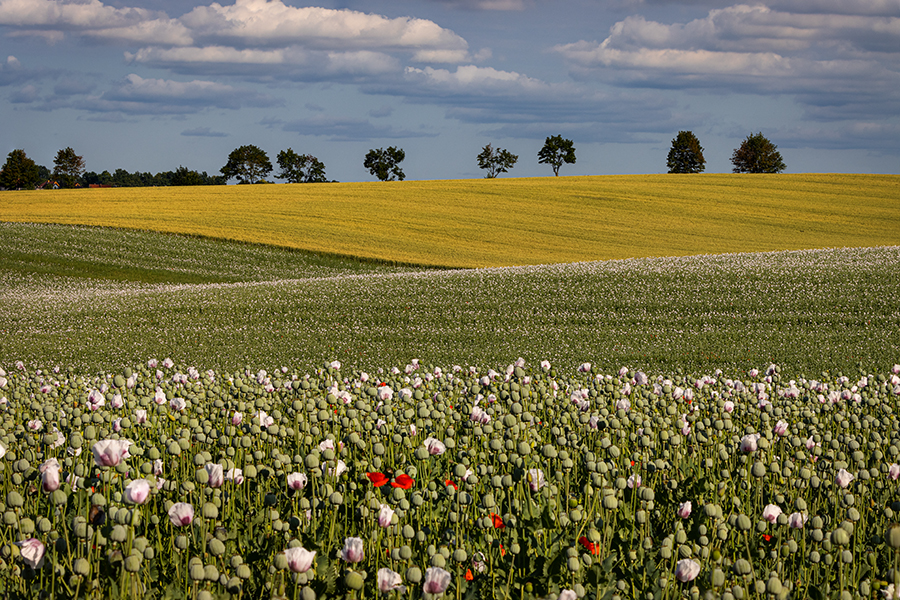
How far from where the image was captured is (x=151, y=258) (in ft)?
130

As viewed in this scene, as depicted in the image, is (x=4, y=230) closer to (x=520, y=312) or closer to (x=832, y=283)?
(x=520, y=312)

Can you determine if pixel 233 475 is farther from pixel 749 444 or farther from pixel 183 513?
pixel 749 444

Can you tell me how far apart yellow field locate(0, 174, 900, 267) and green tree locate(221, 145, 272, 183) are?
34837 millimetres

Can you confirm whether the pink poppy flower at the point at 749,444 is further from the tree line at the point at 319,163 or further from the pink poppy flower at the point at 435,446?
the tree line at the point at 319,163

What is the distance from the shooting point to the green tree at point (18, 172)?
97.4 meters

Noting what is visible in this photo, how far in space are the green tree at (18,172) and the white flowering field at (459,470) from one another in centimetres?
9403

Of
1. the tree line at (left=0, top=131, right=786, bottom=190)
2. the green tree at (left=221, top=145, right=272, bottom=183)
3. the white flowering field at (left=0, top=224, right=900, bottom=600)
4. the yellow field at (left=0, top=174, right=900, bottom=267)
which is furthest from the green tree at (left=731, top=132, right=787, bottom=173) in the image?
the white flowering field at (left=0, top=224, right=900, bottom=600)

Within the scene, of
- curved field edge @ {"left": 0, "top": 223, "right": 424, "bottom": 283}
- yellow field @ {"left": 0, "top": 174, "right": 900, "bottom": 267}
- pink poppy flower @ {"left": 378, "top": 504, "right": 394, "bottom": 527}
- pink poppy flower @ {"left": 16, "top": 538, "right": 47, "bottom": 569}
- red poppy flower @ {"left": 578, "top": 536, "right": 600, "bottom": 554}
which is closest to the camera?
→ pink poppy flower @ {"left": 16, "top": 538, "right": 47, "bottom": 569}

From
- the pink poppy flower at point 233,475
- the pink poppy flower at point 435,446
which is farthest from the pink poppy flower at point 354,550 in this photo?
the pink poppy flower at point 435,446

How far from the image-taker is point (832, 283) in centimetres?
2330

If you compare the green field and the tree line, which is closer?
the green field

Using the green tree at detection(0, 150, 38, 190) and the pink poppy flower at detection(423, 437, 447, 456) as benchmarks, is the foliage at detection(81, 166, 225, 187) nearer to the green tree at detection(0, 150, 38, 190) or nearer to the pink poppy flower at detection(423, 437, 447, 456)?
the green tree at detection(0, 150, 38, 190)

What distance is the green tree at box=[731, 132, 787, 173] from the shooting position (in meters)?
108

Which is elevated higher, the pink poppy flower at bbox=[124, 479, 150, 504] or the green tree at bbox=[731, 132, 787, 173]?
the green tree at bbox=[731, 132, 787, 173]
